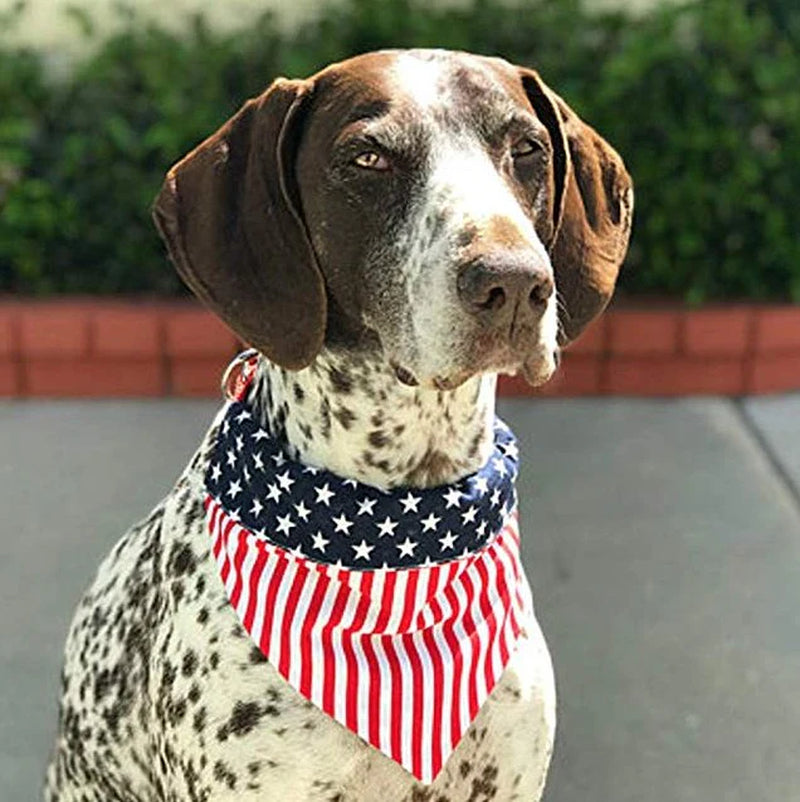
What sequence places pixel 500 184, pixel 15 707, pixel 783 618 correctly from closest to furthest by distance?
pixel 500 184
pixel 15 707
pixel 783 618

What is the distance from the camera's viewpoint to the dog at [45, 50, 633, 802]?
95.7 inches

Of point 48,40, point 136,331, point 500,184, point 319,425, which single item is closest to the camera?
point 500,184

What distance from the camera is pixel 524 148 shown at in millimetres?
2586

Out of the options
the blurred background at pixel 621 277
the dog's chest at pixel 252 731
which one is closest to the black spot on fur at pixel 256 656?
the dog's chest at pixel 252 731

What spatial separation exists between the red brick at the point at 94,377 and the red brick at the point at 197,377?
0.06 m

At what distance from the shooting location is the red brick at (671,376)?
5840 mm

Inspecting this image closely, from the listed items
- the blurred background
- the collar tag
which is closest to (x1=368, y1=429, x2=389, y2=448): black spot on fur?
the collar tag

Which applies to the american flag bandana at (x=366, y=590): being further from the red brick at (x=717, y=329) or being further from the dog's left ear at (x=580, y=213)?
the red brick at (x=717, y=329)

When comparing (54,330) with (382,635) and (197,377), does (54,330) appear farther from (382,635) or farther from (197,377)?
(382,635)

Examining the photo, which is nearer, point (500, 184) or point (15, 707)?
point (500, 184)

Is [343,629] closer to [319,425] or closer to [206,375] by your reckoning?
[319,425]

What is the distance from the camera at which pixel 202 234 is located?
8.54ft

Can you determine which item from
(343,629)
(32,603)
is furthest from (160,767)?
(32,603)

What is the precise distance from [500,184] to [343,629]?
0.76 m
